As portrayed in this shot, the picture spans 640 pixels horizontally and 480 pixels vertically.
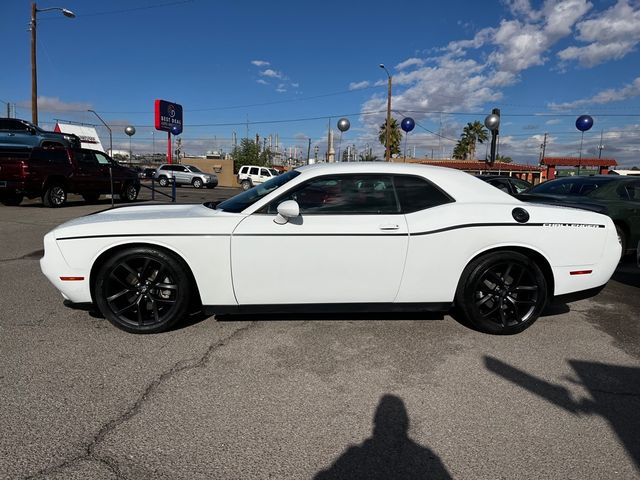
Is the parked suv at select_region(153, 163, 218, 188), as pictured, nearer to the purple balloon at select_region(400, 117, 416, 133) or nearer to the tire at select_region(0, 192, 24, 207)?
the purple balloon at select_region(400, 117, 416, 133)

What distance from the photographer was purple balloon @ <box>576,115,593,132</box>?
805 inches

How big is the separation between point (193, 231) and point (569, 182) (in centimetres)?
651

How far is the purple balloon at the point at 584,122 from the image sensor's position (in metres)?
20.4

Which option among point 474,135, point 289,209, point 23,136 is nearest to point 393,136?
point 474,135

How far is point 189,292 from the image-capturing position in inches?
139

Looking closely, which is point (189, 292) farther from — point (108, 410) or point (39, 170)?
point (39, 170)

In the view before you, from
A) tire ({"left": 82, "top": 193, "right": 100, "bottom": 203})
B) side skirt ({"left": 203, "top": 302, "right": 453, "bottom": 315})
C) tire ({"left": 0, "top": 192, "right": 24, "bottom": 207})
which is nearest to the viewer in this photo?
side skirt ({"left": 203, "top": 302, "right": 453, "bottom": 315})

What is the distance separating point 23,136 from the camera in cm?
1672

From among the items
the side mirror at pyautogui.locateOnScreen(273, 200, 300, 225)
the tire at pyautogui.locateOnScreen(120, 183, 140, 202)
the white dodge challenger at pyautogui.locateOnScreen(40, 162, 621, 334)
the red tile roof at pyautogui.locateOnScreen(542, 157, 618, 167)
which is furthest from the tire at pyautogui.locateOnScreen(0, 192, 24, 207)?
the red tile roof at pyautogui.locateOnScreen(542, 157, 618, 167)

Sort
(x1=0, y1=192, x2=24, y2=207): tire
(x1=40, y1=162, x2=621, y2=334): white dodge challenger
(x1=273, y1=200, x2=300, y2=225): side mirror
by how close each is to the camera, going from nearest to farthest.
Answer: (x1=273, y1=200, x2=300, y2=225): side mirror < (x1=40, y1=162, x2=621, y2=334): white dodge challenger < (x1=0, y1=192, x2=24, y2=207): tire

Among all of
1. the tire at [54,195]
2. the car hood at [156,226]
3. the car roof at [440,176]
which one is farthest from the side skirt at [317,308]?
the tire at [54,195]

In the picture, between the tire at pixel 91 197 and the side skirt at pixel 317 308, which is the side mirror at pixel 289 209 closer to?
the side skirt at pixel 317 308

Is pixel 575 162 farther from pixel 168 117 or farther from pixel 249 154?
pixel 168 117

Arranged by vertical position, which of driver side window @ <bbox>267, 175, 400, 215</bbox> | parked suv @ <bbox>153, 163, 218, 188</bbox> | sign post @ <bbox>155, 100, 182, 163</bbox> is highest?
sign post @ <bbox>155, 100, 182, 163</bbox>
